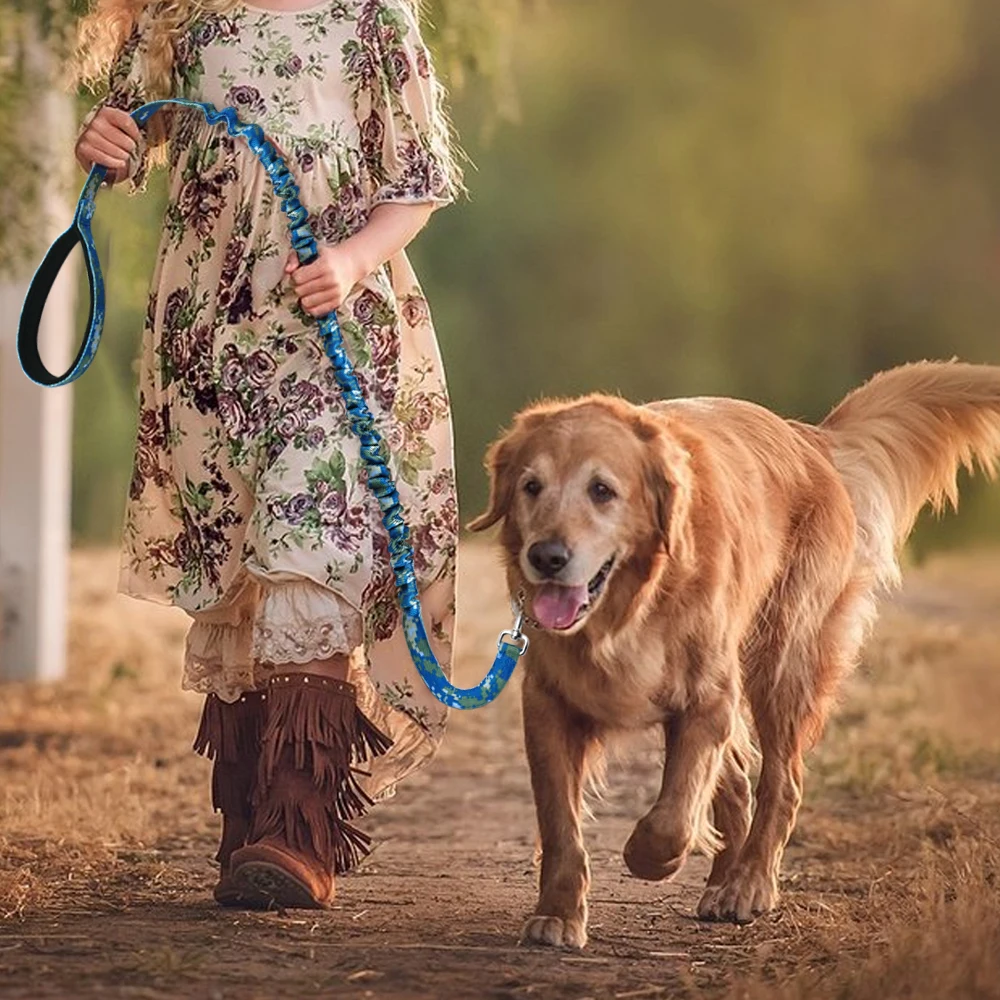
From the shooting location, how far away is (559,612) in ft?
13.2

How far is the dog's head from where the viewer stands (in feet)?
13.1

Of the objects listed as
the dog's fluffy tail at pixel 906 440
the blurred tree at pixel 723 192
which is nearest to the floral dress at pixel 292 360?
the dog's fluffy tail at pixel 906 440

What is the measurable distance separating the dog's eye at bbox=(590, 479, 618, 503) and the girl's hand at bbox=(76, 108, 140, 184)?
120 cm

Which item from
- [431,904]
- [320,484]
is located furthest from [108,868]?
[320,484]

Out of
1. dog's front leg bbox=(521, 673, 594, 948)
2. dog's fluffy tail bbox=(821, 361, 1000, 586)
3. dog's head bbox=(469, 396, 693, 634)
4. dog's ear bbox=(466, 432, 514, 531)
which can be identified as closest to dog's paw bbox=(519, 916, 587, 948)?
dog's front leg bbox=(521, 673, 594, 948)

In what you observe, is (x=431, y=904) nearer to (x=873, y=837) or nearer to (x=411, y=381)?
(x=411, y=381)

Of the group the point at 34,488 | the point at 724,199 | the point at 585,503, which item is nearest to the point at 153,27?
the point at 585,503

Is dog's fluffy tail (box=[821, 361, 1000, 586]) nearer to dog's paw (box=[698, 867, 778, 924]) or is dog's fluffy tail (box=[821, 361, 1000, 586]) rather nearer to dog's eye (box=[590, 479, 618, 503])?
dog's paw (box=[698, 867, 778, 924])

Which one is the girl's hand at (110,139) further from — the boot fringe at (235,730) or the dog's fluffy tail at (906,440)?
the dog's fluffy tail at (906,440)

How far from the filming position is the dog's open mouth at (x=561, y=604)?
4.01 meters

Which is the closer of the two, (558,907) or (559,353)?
(558,907)

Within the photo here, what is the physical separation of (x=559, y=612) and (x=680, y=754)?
16.0 inches

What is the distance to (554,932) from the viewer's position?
13.0 feet

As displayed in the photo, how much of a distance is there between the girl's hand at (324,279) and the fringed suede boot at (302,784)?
728 millimetres
